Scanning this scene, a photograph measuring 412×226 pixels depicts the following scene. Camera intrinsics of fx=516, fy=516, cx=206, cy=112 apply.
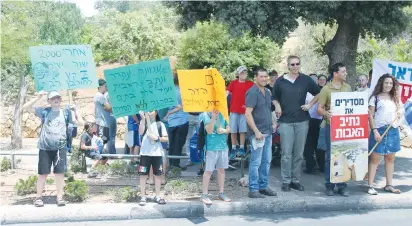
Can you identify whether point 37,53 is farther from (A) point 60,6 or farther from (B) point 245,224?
(A) point 60,6

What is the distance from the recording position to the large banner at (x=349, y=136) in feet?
24.1

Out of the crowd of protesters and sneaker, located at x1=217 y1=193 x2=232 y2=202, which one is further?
sneaker, located at x1=217 y1=193 x2=232 y2=202

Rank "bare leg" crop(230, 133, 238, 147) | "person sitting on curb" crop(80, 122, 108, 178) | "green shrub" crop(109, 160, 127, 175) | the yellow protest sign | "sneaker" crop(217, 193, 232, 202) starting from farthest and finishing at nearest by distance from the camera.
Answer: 1. "bare leg" crop(230, 133, 238, 147)
2. "green shrub" crop(109, 160, 127, 175)
3. "person sitting on curb" crop(80, 122, 108, 178)
4. "sneaker" crop(217, 193, 232, 202)
5. the yellow protest sign

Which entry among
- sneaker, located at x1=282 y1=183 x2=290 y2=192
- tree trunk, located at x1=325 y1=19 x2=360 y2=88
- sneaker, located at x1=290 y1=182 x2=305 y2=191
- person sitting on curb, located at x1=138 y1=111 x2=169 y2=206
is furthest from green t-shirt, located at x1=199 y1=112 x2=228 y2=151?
tree trunk, located at x1=325 y1=19 x2=360 y2=88

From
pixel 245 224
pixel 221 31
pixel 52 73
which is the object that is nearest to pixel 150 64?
pixel 52 73

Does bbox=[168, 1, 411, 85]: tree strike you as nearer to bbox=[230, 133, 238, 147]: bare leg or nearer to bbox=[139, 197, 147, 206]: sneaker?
bbox=[230, 133, 238, 147]: bare leg

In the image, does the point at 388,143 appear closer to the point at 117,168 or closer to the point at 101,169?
the point at 117,168

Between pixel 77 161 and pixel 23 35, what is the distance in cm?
516

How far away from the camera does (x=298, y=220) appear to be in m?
6.78

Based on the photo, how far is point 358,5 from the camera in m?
8.39

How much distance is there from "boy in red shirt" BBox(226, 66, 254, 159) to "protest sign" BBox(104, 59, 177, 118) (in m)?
2.24

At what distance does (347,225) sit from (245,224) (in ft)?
4.27

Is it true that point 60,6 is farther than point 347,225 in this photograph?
Yes

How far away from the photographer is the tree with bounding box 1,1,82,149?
1259cm
